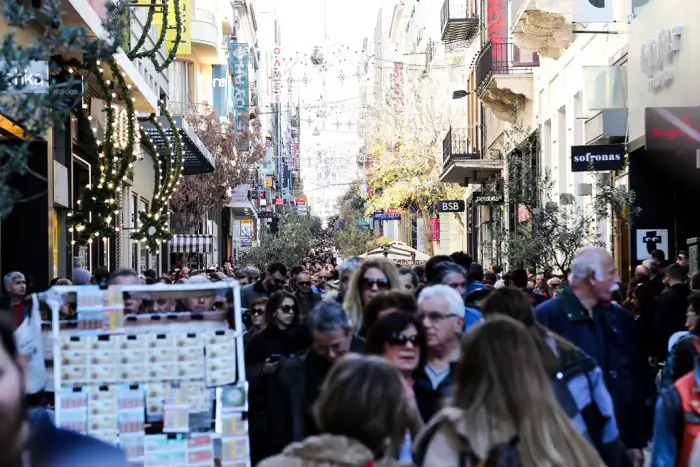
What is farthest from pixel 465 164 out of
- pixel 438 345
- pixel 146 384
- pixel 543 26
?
pixel 438 345

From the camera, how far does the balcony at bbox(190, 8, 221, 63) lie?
55.3 m

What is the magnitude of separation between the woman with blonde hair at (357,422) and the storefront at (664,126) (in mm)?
13971

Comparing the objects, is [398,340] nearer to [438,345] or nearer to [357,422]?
[438,345]

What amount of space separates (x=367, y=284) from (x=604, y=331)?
1.87 metres

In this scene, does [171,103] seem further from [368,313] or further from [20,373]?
[20,373]

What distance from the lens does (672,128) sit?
18.2 m

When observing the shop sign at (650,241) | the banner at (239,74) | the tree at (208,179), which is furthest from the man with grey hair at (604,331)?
the banner at (239,74)

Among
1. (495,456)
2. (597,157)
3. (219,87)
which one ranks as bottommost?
(495,456)

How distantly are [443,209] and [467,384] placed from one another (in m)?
39.7

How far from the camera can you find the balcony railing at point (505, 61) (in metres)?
33.6

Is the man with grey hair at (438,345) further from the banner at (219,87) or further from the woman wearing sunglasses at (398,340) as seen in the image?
the banner at (219,87)

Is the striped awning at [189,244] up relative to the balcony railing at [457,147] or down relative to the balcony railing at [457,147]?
down

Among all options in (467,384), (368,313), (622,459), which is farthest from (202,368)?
(467,384)

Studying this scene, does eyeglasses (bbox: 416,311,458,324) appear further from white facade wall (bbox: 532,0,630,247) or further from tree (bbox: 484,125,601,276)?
white facade wall (bbox: 532,0,630,247)
